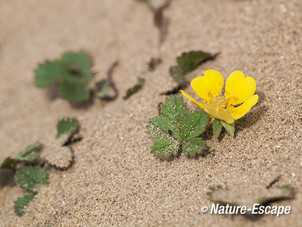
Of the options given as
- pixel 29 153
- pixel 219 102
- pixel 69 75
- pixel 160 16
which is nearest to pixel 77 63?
pixel 69 75

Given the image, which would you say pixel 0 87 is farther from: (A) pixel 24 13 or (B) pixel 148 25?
(B) pixel 148 25

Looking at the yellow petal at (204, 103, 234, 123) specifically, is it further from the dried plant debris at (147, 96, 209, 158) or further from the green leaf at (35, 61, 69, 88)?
the green leaf at (35, 61, 69, 88)

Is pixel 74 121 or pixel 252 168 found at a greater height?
pixel 74 121

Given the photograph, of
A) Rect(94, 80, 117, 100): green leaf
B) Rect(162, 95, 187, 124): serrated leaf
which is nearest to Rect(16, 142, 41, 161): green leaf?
Rect(94, 80, 117, 100): green leaf

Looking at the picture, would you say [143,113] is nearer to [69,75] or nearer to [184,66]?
[184,66]

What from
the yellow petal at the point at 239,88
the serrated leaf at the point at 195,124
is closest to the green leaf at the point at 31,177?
the serrated leaf at the point at 195,124

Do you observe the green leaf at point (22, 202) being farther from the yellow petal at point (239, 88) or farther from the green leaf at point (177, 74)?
the yellow petal at point (239, 88)

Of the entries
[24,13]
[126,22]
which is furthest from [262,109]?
[24,13]
